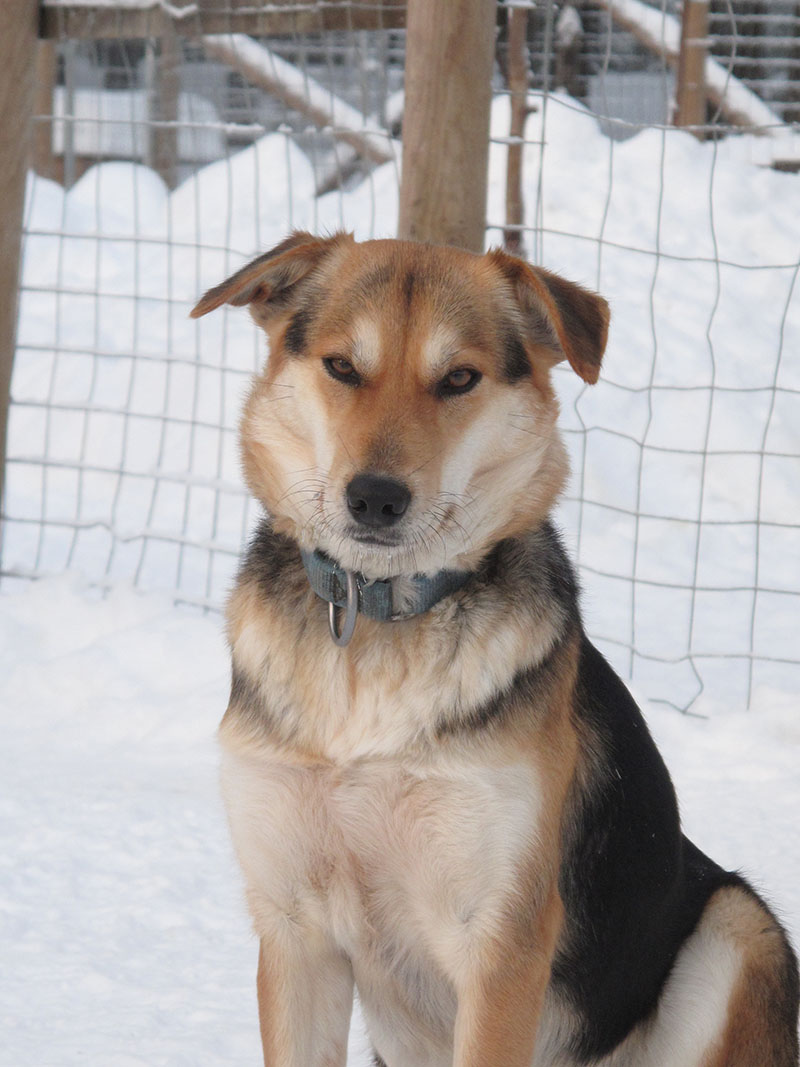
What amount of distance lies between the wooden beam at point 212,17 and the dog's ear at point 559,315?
8.18 ft

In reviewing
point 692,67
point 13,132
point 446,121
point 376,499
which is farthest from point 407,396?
point 692,67

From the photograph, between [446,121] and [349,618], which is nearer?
[349,618]

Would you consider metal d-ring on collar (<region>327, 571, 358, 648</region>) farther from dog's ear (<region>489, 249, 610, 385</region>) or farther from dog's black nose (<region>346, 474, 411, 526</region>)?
dog's ear (<region>489, 249, 610, 385</region>)

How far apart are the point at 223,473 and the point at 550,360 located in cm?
415

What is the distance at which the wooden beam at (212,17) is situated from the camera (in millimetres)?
4520

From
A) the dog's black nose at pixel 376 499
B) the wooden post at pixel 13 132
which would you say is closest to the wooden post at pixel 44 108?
the wooden post at pixel 13 132

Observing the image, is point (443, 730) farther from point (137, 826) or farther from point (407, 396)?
point (137, 826)

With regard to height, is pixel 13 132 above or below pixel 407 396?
above

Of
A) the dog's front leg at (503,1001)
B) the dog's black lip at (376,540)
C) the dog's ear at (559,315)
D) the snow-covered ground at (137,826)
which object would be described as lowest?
the snow-covered ground at (137,826)

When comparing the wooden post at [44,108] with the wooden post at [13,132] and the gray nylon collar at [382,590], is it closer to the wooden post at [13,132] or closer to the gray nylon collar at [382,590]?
the wooden post at [13,132]

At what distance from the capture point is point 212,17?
15.3ft

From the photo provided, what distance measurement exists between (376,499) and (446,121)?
2217mm

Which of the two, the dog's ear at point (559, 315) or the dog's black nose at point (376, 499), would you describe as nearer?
the dog's black nose at point (376, 499)

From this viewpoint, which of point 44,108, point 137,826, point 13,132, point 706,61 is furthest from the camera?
point 44,108
